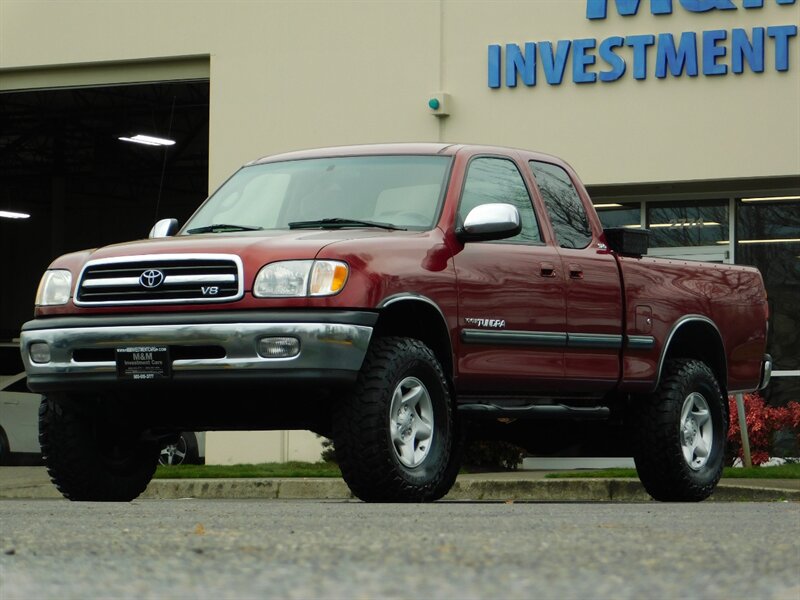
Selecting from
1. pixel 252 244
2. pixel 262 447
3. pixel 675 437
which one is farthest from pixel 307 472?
pixel 252 244

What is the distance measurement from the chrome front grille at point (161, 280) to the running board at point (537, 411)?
1.62m

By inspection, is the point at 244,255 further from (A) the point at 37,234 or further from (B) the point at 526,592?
(A) the point at 37,234

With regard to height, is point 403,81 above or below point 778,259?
above

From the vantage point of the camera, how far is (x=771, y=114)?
1745cm

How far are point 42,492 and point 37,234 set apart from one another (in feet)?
105

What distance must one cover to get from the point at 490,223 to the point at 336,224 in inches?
33.5

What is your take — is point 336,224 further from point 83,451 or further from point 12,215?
point 12,215

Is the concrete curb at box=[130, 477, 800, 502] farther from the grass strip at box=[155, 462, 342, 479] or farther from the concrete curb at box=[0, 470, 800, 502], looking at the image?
the grass strip at box=[155, 462, 342, 479]

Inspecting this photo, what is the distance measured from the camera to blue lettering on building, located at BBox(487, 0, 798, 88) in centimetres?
1747

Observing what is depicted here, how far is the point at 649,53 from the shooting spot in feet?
58.9

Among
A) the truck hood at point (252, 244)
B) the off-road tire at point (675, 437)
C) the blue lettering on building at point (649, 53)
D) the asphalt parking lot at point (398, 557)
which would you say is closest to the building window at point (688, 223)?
the blue lettering on building at point (649, 53)

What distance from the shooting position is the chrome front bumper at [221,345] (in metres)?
7.81

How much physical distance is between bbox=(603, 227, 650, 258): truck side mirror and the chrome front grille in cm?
311

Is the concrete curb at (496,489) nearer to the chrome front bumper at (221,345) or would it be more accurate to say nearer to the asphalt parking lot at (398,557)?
the chrome front bumper at (221,345)
